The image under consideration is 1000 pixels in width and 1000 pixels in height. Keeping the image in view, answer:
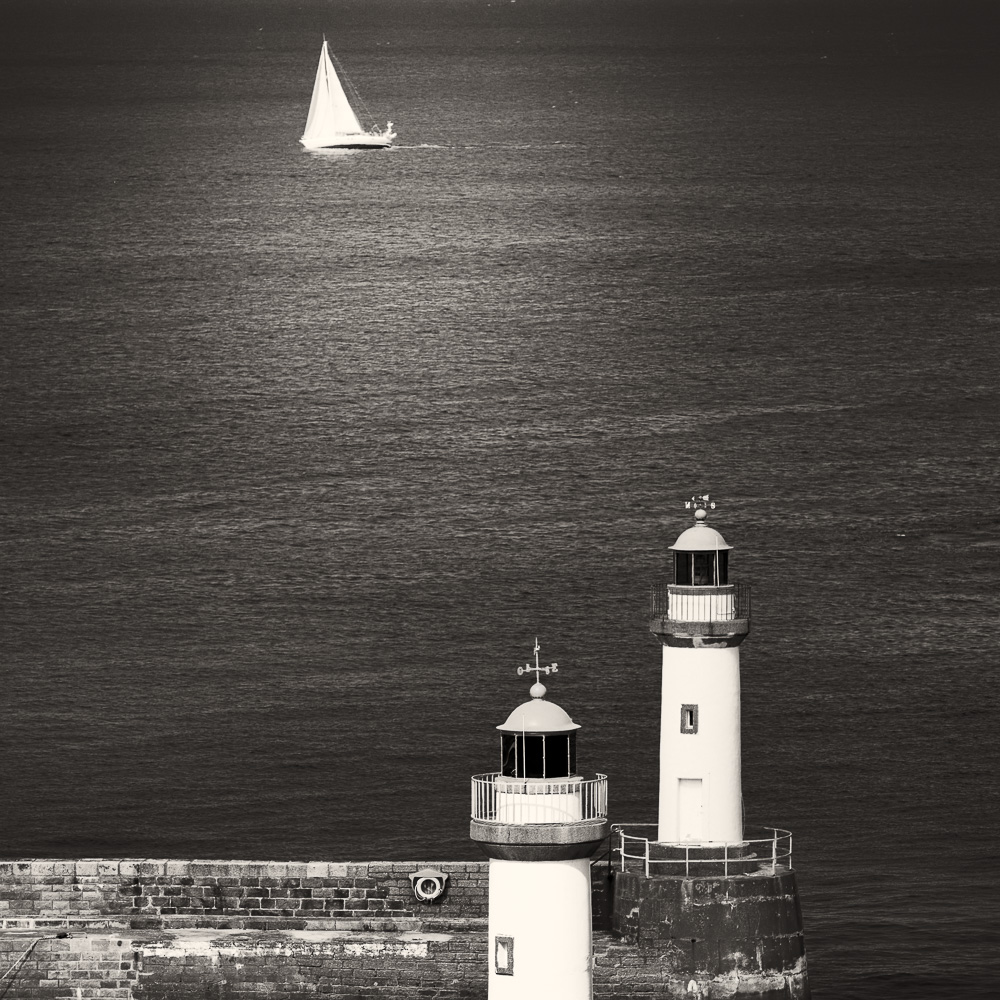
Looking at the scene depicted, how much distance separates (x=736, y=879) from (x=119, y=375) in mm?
113781

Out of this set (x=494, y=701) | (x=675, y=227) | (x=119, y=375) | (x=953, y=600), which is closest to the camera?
(x=494, y=701)

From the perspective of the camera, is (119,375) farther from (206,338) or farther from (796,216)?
(796,216)

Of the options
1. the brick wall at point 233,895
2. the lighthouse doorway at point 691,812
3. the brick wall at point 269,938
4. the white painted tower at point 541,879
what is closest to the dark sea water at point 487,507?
the lighthouse doorway at point 691,812

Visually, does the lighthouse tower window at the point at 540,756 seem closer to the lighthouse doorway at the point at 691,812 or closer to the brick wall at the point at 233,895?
the brick wall at the point at 233,895

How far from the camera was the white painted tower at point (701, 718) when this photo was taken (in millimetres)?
39531

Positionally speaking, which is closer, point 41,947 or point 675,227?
point 41,947

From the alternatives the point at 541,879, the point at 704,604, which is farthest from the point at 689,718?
the point at 541,879

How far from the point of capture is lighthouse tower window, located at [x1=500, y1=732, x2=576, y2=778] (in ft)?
93.8

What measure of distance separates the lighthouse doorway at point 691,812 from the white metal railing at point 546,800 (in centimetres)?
1103

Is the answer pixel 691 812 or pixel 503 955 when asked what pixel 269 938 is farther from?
pixel 503 955

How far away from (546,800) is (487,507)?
8753cm

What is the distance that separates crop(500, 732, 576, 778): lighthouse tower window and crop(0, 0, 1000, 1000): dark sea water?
68.9ft

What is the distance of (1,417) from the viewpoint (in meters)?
140

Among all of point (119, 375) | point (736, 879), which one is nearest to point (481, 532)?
point (119, 375)
